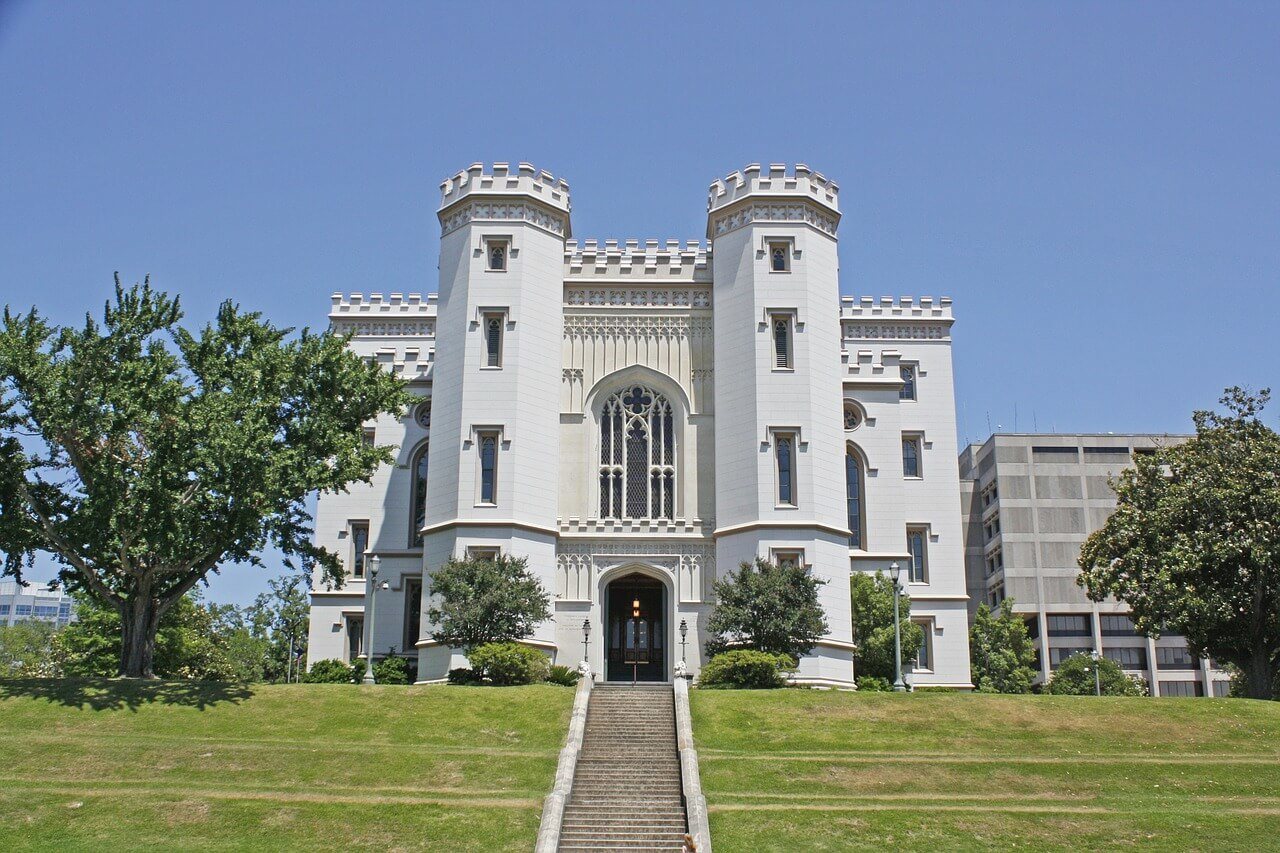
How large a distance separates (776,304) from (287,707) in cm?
2162

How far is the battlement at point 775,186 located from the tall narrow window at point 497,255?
793 cm

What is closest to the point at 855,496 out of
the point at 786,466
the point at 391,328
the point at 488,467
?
the point at 786,466

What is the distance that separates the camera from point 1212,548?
40719mm

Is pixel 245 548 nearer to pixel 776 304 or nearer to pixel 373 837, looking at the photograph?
pixel 373 837

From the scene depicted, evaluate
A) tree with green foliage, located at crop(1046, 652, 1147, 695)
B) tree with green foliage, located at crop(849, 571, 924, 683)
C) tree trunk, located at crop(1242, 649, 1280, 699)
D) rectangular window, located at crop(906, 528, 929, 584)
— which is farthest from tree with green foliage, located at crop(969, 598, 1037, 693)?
tree trunk, located at crop(1242, 649, 1280, 699)

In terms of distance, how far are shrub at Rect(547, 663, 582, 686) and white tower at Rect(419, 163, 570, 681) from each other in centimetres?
136

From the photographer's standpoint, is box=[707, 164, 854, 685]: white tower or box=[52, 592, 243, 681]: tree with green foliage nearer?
box=[707, 164, 854, 685]: white tower

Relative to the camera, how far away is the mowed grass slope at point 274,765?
25.1 meters

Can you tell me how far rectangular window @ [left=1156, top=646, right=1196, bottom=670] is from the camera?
89000 mm

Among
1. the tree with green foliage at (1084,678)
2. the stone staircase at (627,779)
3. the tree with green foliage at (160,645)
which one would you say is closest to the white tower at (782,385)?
the stone staircase at (627,779)

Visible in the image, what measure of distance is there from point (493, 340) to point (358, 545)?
10680 mm

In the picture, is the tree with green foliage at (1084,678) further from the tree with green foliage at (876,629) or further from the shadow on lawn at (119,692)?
the shadow on lawn at (119,692)

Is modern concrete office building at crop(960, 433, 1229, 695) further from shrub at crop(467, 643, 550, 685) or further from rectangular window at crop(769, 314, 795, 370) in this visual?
shrub at crop(467, 643, 550, 685)

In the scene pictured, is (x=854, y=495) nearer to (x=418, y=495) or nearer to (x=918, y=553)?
(x=918, y=553)
